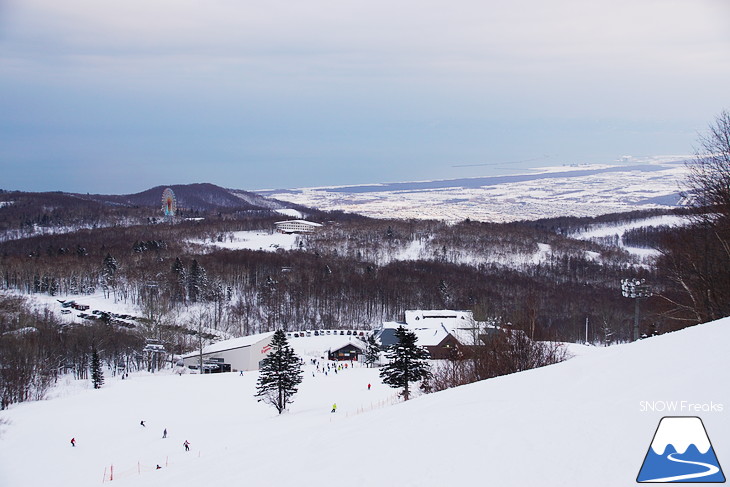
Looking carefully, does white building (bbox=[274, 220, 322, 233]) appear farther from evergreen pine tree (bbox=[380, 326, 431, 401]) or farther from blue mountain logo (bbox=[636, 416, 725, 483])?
blue mountain logo (bbox=[636, 416, 725, 483])

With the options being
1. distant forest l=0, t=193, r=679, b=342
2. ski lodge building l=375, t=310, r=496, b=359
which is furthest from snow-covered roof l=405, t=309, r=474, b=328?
distant forest l=0, t=193, r=679, b=342

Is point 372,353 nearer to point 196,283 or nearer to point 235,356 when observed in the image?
point 235,356

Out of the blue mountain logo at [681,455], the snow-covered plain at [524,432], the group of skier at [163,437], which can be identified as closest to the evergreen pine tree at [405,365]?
the group of skier at [163,437]

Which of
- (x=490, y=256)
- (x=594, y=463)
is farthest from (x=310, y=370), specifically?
(x=490, y=256)

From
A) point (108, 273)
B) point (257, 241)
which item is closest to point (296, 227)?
point (257, 241)

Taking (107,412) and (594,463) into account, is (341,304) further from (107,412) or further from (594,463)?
(594,463)
